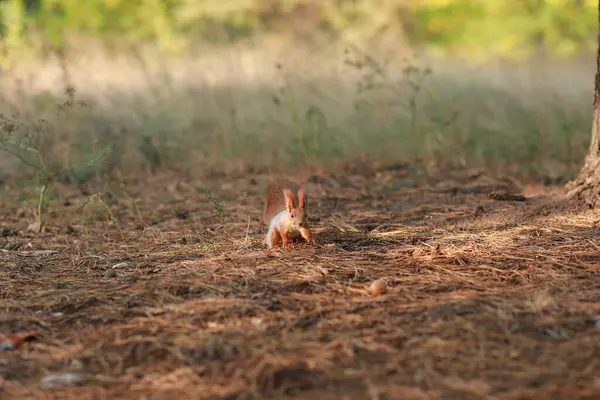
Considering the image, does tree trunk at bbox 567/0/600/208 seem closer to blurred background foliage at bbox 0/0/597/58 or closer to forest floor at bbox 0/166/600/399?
forest floor at bbox 0/166/600/399

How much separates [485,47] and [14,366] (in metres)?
14.8

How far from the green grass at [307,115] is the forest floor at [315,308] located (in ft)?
6.05

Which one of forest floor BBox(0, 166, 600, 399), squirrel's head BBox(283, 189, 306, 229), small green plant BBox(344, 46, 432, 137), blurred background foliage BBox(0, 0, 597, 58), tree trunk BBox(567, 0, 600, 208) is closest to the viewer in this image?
forest floor BBox(0, 166, 600, 399)

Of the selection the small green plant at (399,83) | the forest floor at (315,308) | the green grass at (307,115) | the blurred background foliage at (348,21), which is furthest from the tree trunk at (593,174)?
the blurred background foliage at (348,21)

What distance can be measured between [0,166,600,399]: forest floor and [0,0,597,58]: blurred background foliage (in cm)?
827

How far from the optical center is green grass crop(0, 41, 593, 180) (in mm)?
Answer: 6617

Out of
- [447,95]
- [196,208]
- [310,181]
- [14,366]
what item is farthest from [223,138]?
[14,366]

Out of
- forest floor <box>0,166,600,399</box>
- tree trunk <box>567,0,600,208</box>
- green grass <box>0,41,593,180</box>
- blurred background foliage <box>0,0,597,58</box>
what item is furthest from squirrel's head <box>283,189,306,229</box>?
blurred background foliage <box>0,0,597,58</box>

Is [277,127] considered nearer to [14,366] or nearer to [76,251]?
[76,251]

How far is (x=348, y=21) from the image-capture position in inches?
618

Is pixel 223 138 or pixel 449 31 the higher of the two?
pixel 449 31

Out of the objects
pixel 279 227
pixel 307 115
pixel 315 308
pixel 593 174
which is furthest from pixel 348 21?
pixel 315 308

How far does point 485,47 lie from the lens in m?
15.8

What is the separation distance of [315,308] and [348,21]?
13579mm
